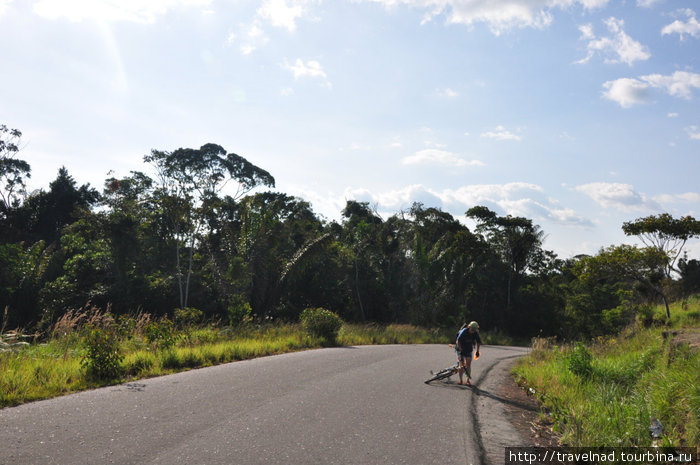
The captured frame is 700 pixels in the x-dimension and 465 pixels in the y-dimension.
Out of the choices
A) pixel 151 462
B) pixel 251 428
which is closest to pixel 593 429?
pixel 251 428

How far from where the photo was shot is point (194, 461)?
4895 millimetres

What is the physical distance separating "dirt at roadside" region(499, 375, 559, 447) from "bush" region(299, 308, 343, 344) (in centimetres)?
869

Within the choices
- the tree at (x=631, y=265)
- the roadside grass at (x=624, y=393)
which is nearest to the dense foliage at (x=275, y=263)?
the tree at (x=631, y=265)

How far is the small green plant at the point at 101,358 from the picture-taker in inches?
344

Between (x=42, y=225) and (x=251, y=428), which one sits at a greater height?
(x=42, y=225)

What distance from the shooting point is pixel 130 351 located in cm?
1106

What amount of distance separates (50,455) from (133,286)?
25.3 m

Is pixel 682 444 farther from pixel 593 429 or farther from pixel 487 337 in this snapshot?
pixel 487 337

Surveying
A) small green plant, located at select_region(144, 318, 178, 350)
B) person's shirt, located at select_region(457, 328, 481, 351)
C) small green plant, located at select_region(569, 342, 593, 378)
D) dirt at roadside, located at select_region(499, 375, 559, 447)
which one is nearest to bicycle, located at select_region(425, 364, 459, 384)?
person's shirt, located at select_region(457, 328, 481, 351)

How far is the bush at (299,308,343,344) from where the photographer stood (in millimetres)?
18562

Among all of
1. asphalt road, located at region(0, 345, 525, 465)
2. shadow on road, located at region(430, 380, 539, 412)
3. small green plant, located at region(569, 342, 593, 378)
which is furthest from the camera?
small green plant, located at region(569, 342, 593, 378)

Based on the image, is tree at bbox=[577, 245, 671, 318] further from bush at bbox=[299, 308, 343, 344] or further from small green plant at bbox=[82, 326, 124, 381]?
small green plant at bbox=[82, 326, 124, 381]

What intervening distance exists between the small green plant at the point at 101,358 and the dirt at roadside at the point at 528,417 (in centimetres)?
735

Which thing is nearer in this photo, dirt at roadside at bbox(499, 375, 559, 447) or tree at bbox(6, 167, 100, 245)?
dirt at roadside at bbox(499, 375, 559, 447)
